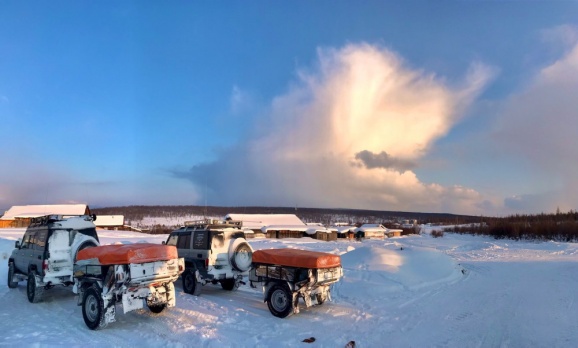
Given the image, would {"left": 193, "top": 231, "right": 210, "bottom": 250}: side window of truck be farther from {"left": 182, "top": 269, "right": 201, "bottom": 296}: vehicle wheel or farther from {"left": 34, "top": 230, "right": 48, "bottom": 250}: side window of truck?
{"left": 34, "top": 230, "right": 48, "bottom": 250}: side window of truck

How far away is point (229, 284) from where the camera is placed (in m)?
13.9

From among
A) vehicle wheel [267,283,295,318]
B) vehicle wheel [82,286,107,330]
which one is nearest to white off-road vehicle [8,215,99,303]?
vehicle wheel [82,286,107,330]

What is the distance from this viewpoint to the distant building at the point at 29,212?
68.2 meters

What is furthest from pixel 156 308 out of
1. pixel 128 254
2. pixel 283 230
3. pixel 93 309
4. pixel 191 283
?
pixel 283 230

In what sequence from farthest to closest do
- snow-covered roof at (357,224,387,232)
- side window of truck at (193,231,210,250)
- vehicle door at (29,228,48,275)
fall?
snow-covered roof at (357,224,387,232) → side window of truck at (193,231,210,250) → vehicle door at (29,228,48,275)

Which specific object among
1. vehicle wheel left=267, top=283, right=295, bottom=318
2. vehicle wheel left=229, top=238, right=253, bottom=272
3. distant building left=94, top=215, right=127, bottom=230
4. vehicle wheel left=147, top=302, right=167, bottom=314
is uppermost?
vehicle wheel left=229, top=238, right=253, bottom=272

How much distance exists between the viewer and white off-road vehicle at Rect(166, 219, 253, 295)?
12945 mm

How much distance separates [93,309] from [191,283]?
4313mm

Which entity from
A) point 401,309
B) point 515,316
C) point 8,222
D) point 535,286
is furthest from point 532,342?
point 8,222

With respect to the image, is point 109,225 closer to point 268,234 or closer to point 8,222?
point 8,222

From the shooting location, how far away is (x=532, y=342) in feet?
26.2

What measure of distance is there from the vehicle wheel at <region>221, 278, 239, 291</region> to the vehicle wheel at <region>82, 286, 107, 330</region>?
4928mm

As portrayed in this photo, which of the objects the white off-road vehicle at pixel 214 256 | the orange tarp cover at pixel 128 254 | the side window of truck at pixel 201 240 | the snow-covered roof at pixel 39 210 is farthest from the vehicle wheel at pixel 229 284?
the snow-covered roof at pixel 39 210

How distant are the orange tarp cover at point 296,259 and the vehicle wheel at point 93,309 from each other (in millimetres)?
4108
